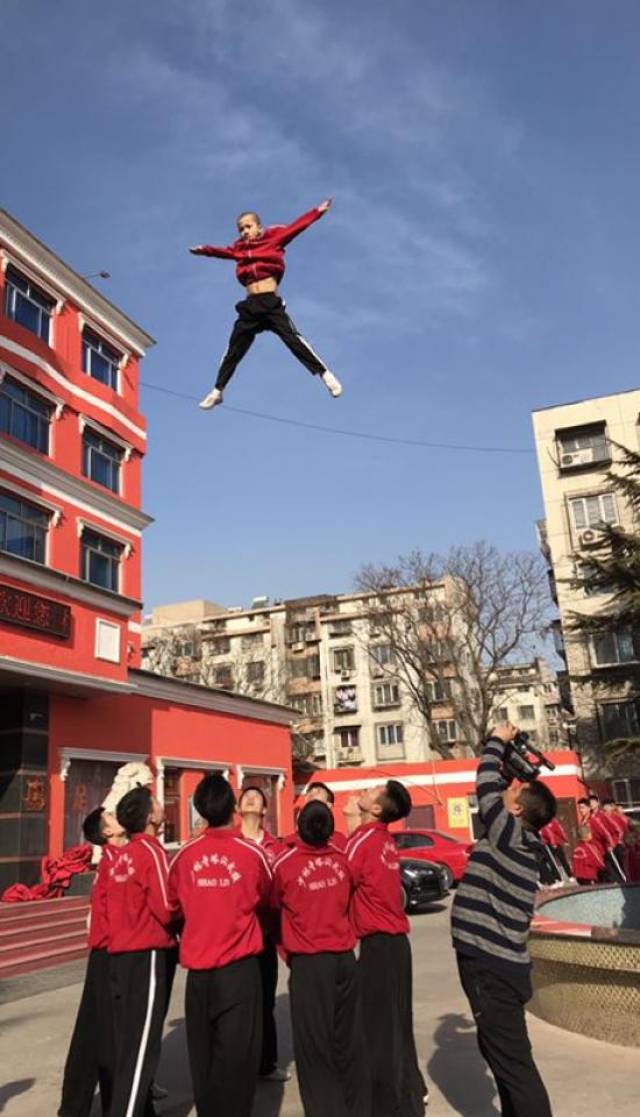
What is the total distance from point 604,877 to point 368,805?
7.70 meters

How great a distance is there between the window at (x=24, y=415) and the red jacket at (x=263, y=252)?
9.76 m

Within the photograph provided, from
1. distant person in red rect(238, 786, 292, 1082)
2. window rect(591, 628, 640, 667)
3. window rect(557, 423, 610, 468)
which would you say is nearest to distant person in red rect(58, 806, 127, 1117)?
distant person in red rect(238, 786, 292, 1082)

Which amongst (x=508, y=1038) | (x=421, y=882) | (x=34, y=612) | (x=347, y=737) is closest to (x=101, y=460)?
(x=34, y=612)

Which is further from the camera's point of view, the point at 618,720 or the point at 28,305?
the point at 618,720

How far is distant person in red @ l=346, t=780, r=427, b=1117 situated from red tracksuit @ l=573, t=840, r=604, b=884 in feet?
23.5

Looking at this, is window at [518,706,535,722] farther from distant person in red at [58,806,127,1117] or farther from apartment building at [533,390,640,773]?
distant person in red at [58,806,127,1117]

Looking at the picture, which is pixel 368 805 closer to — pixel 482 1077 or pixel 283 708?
pixel 482 1077

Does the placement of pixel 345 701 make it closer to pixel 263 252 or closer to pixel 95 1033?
pixel 263 252

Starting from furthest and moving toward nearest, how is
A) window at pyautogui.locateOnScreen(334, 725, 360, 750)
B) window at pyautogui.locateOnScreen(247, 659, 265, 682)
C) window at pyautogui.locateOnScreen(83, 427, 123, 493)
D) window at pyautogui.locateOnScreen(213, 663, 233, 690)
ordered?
window at pyautogui.locateOnScreen(247, 659, 265, 682) → window at pyautogui.locateOnScreen(213, 663, 233, 690) → window at pyautogui.locateOnScreen(334, 725, 360, 750) → window at pyautogui.locateOnScreen(83, 427, 123, 493)

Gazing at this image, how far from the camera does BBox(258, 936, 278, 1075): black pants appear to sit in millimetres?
5824

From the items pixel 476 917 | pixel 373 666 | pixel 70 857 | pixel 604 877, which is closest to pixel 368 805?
pixel 476 917

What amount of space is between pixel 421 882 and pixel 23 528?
9.62 meters

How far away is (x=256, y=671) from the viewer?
57.0 m

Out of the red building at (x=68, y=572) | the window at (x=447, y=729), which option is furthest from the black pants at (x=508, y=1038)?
the window at (x=447, y=729)
